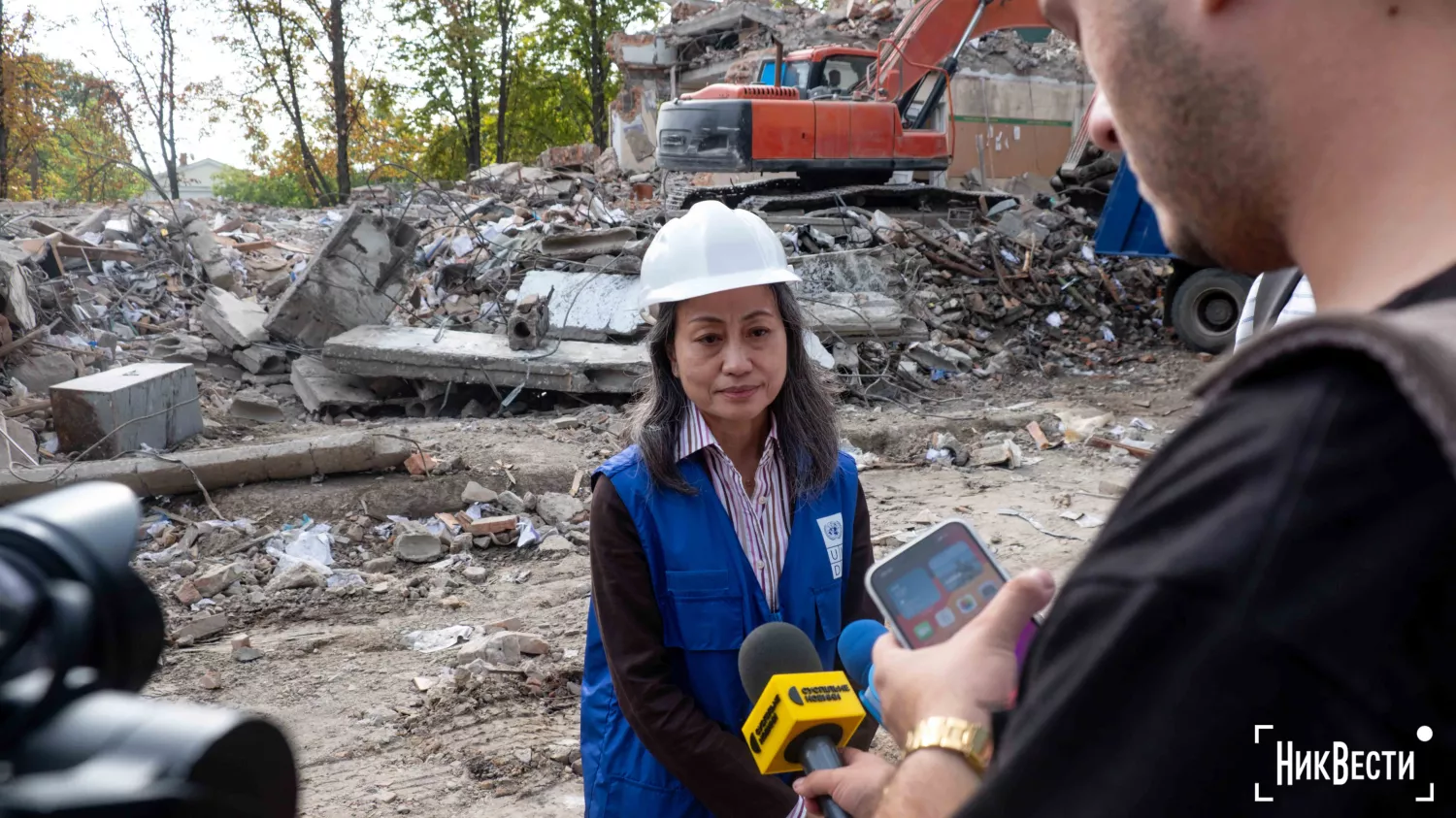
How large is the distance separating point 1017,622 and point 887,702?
0.18m

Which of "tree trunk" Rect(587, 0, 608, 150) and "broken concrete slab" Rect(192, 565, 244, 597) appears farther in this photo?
"tree trunk" Rect(587, 0, 608, 150)

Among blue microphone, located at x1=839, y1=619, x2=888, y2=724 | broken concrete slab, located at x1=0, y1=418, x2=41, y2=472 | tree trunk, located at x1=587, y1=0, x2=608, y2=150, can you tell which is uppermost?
tree trunk, located at x1=587, y1=0, x2=608, y2=150

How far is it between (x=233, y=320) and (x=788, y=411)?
10.4 m

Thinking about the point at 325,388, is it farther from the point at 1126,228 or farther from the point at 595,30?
the point at 595,30

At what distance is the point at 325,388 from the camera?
10.1 meters

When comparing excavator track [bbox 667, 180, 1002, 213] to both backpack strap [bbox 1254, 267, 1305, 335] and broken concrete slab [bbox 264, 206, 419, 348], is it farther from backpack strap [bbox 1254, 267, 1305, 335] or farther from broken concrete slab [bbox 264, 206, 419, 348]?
backpack strap [bbox 1254, 267, 1305, 335]

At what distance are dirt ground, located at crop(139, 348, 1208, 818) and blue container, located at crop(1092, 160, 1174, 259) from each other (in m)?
2.06

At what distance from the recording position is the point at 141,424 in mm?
8242


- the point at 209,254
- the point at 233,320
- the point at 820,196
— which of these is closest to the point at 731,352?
the point at 233,320

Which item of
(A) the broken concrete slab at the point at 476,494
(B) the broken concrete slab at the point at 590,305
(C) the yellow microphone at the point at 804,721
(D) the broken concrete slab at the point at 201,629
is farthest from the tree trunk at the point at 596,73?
(C) the yellow microphone at the point at 804,721

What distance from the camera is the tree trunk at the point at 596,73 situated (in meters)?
33.0

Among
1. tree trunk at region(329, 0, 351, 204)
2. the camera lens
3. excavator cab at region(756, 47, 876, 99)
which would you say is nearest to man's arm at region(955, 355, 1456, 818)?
the camera lens

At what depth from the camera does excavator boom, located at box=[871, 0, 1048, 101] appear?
43.5 feet

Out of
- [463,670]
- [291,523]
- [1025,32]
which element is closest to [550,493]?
[291,523]
